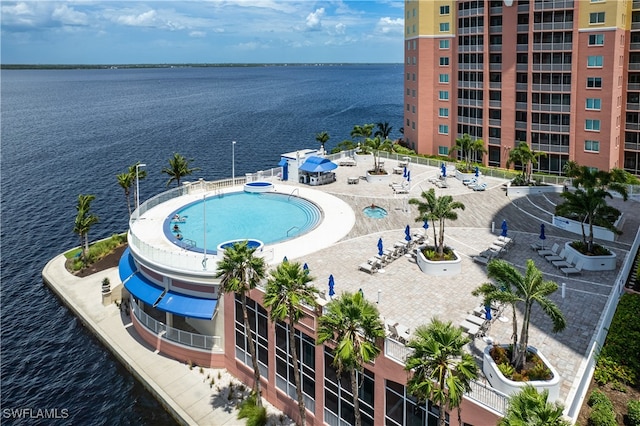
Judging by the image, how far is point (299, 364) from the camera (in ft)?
98.3

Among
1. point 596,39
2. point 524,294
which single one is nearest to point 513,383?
point 524,294

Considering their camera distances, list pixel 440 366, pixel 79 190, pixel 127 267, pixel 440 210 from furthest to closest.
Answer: pixel 79 190 < pixel 127 267 < pixel 440 210 < pixel 440 366

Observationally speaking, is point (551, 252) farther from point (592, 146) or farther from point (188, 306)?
point (592, 146)

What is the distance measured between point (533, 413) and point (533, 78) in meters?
63.3

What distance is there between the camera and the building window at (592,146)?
64.9m

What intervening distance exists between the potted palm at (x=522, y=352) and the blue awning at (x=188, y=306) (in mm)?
18589

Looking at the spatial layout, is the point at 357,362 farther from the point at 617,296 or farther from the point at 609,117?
the point at 609,117

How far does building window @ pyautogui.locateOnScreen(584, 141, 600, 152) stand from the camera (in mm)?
64875

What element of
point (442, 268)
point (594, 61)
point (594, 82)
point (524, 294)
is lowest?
point (442, 268)

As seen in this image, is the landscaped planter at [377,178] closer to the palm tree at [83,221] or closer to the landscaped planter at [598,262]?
the landscaped planter at [598,262]

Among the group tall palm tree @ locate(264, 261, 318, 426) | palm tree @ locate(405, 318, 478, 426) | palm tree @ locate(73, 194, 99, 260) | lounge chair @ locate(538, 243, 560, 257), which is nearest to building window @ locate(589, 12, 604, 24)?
lounge chair @ locate(538, 243, 560, 257)

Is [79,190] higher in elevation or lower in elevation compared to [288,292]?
lower

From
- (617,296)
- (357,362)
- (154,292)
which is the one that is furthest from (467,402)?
(154,292)

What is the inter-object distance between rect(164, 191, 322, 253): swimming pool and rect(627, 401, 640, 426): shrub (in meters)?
26.7
